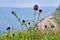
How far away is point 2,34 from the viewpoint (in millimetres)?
4551

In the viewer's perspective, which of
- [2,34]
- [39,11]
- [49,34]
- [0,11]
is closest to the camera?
[39,11]

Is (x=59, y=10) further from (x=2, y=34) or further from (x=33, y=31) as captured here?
(x=33, y=31)

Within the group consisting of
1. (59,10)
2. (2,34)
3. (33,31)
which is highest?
(33,31)

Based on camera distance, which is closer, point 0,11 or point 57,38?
point 57,38

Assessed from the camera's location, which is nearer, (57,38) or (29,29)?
(29,29)

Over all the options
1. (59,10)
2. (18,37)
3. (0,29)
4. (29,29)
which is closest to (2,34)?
(0,29)

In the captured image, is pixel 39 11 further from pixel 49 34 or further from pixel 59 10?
pixel 59 10

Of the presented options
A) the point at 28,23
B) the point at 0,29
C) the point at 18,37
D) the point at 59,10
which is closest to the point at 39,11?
the point at 28,23

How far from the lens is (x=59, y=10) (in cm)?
916

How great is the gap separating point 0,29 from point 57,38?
3.12ft

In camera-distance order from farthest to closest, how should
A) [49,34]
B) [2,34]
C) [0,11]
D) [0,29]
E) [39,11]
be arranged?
[0,11] → [2,34] → [0,29] → [49,34] → [39,11]

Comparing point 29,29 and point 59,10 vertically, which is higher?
point 29,29

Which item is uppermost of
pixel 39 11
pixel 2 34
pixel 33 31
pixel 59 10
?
pixel 39 11

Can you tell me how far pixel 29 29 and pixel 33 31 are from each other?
0.08 metres
